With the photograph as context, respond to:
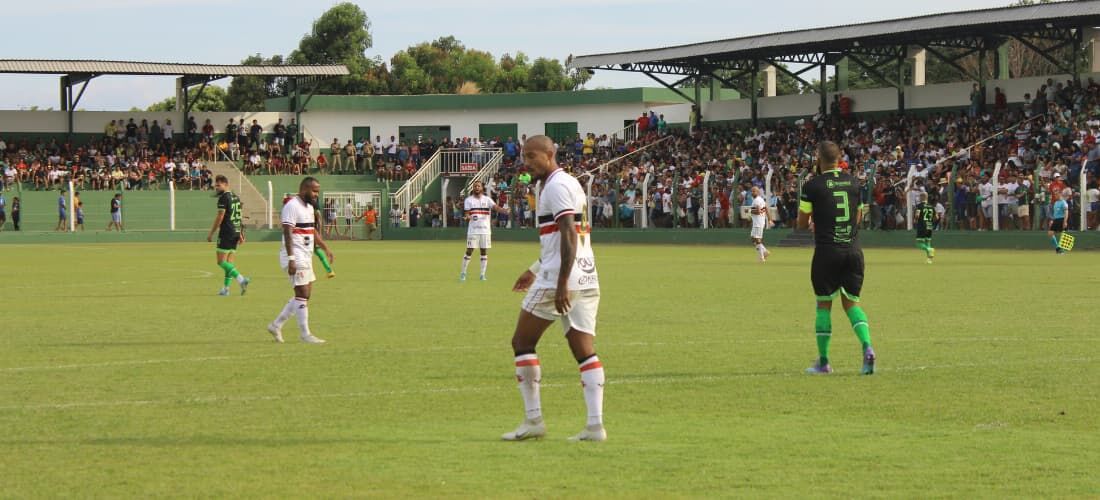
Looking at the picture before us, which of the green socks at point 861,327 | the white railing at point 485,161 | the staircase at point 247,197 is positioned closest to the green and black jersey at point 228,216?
the green socks at point 861,327

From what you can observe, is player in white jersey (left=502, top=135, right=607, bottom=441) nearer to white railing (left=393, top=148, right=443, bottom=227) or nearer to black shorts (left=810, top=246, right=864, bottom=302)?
black shorts (left=810, top=246, right=864, bottom=302)

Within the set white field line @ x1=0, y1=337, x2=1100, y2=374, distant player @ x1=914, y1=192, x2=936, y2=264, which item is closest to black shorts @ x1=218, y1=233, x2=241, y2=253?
white field line @ x1=0, y1=337, x2=1100, y2=374

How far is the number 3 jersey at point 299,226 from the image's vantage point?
1606cm

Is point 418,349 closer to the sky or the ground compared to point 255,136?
closer to the ground

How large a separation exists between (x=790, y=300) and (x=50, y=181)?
49478mm

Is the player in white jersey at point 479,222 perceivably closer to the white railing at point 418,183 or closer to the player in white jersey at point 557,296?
the player in white jersey at point 557,296

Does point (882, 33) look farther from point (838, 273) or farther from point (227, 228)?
point (838, 273)

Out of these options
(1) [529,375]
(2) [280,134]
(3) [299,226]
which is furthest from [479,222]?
(2) [280,134]

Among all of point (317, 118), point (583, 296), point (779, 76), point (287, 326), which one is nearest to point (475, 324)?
point (287, 326)

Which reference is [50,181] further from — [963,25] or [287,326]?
[287,326]

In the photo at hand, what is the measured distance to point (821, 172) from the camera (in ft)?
42.2

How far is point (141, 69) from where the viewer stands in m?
68.7

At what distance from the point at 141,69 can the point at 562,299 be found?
63.7m

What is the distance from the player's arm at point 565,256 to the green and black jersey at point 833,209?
4184 mm
